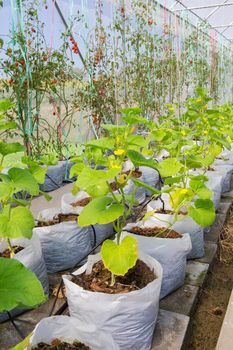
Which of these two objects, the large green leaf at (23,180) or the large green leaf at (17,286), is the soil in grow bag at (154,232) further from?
the large green leaf at (17,286)

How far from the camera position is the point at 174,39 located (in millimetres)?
7172

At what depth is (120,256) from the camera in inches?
50.8

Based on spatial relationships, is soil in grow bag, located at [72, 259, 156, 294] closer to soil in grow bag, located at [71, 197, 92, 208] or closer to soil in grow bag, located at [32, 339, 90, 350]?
soil in grow bag, located at [32, 339, 90, 350]

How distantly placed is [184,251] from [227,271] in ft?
1.82

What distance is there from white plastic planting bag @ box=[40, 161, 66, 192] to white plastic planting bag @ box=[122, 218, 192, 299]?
2.12m

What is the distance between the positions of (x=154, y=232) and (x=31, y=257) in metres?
0.65

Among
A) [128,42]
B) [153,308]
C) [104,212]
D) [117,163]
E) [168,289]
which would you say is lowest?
[168,289]

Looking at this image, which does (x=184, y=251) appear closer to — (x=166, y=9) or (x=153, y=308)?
(x=153, y=308)

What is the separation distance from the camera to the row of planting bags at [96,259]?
4.19 ft

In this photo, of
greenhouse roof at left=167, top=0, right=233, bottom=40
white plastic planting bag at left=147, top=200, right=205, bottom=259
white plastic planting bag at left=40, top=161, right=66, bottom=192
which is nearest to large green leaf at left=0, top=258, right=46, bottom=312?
white plastic planting bag at left=147, top=200, right=205, bottom=259

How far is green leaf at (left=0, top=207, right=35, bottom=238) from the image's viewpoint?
4.38ft

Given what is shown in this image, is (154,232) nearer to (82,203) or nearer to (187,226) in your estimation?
(187,226)

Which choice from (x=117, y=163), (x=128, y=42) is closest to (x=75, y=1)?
(x=128, y=42)

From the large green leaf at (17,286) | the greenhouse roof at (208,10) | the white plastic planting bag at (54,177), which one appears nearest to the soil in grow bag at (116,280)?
the large green leaf at (17,286)
